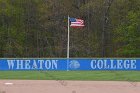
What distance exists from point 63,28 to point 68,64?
27.6m

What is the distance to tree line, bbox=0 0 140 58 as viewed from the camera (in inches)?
2291

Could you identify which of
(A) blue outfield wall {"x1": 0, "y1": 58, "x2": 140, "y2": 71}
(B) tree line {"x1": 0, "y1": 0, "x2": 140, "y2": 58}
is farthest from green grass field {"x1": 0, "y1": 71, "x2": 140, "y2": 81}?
(B) tree line {"x1": 0, "y1": 0, "x2": 140, "y2": 58}

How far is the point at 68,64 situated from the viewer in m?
33.2

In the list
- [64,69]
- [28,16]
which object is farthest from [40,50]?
[64,69]

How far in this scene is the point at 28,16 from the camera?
61406 mm

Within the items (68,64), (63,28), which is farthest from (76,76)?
(63,28)

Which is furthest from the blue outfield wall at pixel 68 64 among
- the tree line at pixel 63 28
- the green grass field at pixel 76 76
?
the tree line at pixel 63 28

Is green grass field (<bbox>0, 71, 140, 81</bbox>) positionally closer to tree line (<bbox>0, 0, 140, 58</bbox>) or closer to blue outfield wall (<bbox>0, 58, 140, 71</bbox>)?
blue outfield wall (<bbox>0, 58, 140, 71</bbox>)

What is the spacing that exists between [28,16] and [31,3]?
2.20m

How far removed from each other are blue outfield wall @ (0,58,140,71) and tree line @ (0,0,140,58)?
22.7 metres

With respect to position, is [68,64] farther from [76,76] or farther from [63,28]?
[63,28]

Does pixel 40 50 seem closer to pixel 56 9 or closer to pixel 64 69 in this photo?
pixel 56 9
